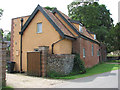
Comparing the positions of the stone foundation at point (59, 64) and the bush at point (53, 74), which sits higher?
the stone foundation at point (59, 64)

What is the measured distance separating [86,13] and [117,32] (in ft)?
26.5

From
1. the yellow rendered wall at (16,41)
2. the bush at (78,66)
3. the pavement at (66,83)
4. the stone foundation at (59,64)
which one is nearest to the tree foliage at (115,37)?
the bush at (78,66)

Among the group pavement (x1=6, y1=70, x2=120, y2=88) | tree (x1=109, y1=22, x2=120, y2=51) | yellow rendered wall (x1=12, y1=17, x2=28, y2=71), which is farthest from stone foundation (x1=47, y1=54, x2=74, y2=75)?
tree (x1=109, y1=22, x2=120, y2=51)

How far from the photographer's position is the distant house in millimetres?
14242

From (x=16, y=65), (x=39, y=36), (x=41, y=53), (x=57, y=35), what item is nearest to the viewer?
(x=41, y=53)

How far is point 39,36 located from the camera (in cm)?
1537

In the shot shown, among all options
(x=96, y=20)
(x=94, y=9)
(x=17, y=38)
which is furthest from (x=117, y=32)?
(x=17, y=38)

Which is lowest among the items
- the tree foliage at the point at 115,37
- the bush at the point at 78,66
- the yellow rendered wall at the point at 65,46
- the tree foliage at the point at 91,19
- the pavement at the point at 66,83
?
the pavement at the point at 66,83

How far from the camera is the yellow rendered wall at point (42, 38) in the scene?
1426 cm

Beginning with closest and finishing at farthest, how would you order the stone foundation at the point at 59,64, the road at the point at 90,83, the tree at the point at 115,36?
1. the road at the point at 90,83
2. the stone foundation at the point at 59,64
3. the tree at the point at 115,36

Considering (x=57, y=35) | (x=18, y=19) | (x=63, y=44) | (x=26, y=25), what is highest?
(x=18, y=19)

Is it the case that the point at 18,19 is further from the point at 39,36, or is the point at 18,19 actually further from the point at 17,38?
the point at 39,36

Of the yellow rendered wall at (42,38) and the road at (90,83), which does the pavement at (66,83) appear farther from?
the yellow rendered wall at (42,38)

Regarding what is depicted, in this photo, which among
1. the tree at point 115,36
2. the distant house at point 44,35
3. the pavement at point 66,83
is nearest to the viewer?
the pavement at point 66,83
